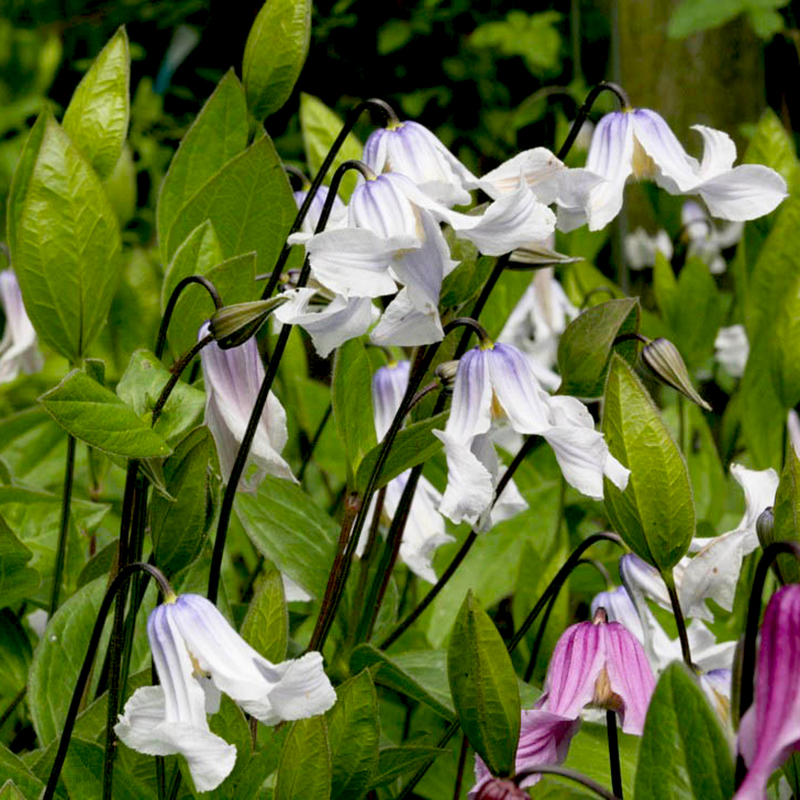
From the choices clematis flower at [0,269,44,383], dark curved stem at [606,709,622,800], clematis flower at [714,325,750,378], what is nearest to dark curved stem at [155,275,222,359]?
dark curved stem at [606,709,622,800]

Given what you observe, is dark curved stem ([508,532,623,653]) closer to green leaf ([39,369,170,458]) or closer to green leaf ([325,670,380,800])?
green leaf ([325,670,380,800])

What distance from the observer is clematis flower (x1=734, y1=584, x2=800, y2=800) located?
0.52 m

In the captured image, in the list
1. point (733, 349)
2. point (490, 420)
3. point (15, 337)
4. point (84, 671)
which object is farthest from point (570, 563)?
point (733, 349)

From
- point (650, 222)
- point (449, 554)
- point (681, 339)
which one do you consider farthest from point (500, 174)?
point (650, 222)

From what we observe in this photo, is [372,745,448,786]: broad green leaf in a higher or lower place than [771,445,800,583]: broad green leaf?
lower

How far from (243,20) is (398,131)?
11.8ft

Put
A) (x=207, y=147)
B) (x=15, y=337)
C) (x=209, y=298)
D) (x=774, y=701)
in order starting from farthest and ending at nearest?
(x=15, y=337) < (x=207, y=147) < (x=209, y=298) < (x=774, y=701)

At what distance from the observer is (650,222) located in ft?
9.15

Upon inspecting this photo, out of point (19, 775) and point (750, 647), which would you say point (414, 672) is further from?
point (750, 647)

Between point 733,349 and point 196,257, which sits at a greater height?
point 196,257

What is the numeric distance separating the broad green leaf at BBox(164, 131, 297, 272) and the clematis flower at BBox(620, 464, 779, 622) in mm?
374

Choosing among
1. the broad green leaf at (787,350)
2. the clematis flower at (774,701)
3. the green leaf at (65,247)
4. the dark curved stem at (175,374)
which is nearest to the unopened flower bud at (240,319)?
the dark curved stem at (175,374)

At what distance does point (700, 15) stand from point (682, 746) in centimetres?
193

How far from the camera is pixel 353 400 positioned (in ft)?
3.36
